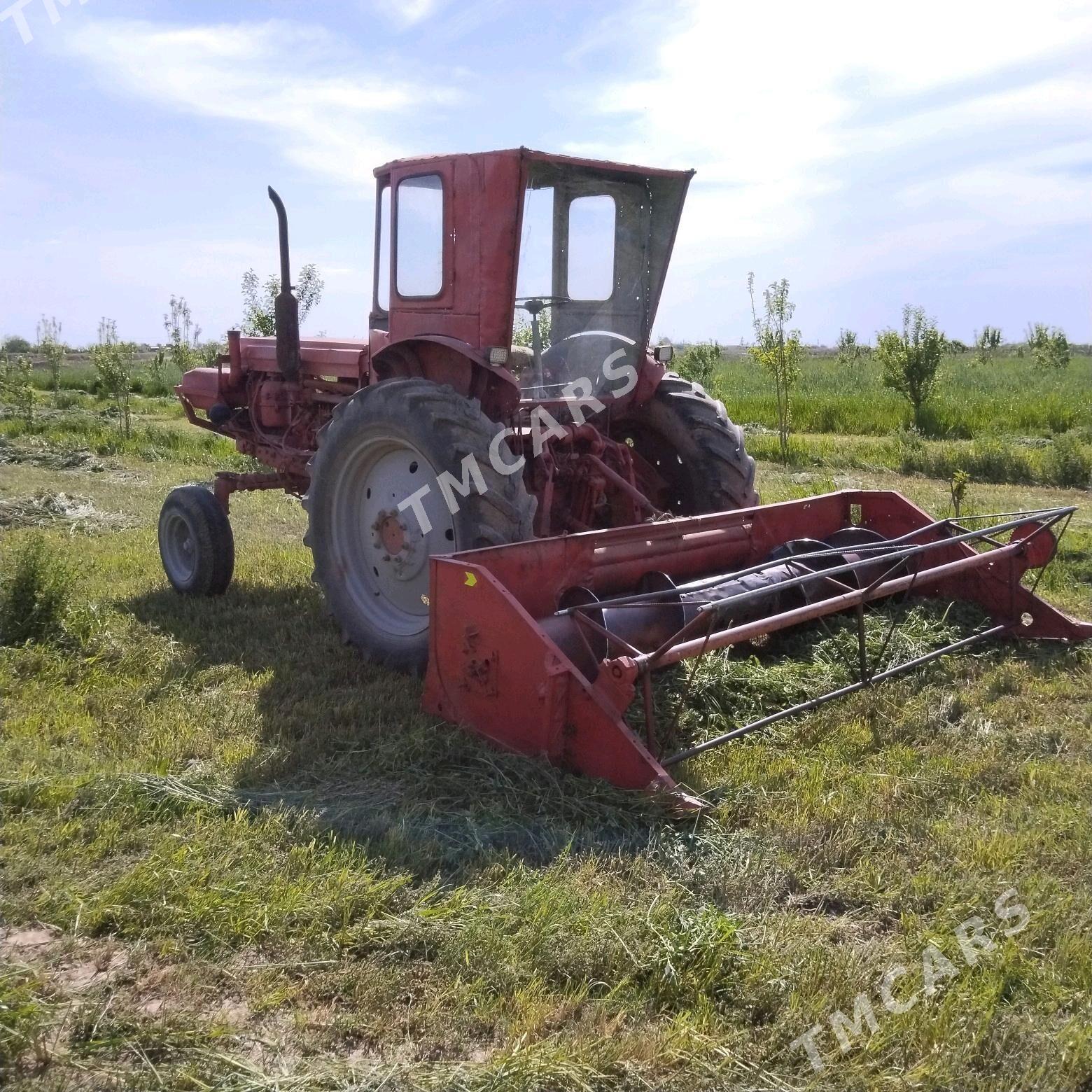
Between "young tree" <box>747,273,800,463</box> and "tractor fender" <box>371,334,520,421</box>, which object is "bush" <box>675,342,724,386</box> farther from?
"tractor fender" <box>371,334,520,421</box>

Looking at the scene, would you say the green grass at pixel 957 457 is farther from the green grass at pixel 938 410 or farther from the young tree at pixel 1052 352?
the young tree at pixel 1052 352

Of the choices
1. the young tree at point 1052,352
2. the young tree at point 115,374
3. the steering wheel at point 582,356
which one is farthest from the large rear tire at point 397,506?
the young tree at point 1052,352

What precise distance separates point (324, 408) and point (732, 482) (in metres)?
2.63

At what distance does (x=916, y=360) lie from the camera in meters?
17.5

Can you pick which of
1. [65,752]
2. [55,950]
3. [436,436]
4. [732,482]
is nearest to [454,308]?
[436,436]

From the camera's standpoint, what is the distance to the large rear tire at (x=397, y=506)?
4707mm

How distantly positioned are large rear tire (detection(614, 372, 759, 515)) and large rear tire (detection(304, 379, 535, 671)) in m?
1.40

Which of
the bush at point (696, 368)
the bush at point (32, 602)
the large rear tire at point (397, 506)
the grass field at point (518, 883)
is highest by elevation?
the bush at point (696, 368)

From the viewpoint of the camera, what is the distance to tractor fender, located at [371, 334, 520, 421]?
4.99 m

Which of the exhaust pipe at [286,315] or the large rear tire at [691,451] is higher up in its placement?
the exhaust pipe at [286,315]

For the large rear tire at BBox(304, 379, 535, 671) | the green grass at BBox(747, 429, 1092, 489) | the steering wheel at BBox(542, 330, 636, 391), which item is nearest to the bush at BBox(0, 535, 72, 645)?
the large rear tire at BBox(304, 379, 535, 671)

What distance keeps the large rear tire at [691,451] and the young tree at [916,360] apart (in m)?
12.1

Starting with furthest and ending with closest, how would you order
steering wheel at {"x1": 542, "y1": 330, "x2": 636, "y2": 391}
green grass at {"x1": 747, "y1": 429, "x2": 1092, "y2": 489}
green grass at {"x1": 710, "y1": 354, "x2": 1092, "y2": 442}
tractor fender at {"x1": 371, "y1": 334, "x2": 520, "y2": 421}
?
green grass at {"x1": 710, "y1": 354, "x2": 1092, "y2": 442} → green grass at {"x1": 747, "y1": 429, "x2": 1092, "y2": 489} → steering wheel at {"x1": 542, "y1": 330, "x2": 636, "y2": 391} → tractor fender at {"x1": 371, "y1": 334, "x2": 520, "y2": 421}

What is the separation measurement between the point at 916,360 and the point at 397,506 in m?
14.3
